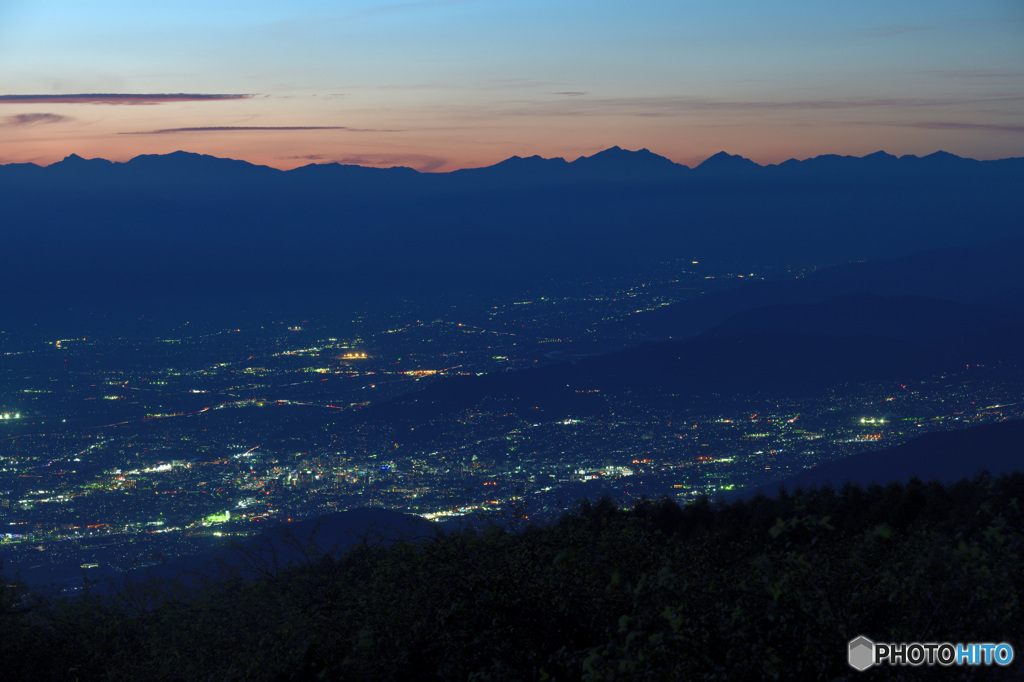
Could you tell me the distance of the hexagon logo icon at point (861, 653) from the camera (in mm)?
8992

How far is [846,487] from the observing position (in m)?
30.9

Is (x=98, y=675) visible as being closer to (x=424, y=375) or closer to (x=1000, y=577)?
(x=1000, y=577)

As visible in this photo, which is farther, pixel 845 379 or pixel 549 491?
pixel 845 379

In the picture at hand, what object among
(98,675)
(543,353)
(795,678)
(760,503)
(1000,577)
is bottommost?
(543,353)

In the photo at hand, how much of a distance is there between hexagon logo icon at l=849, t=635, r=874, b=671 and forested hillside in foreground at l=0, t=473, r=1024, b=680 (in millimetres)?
120

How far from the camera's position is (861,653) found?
9.13m

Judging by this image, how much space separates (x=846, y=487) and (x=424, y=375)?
122m

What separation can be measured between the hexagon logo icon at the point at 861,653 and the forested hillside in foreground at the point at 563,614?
120mm

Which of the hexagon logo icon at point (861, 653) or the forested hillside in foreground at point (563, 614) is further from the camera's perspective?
the forested hillside in foreground at point (563, 614)

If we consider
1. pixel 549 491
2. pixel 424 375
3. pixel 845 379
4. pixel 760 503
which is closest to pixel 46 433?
pixel 424 375

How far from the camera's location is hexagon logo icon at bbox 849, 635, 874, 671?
8.99 m

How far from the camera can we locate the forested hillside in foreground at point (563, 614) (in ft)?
30.5

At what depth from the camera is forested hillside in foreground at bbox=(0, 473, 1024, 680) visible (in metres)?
9.29

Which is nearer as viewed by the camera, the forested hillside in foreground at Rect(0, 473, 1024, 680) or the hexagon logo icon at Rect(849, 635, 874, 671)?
the hexagon logo icon at Rect(849, 635, 874, 671)
